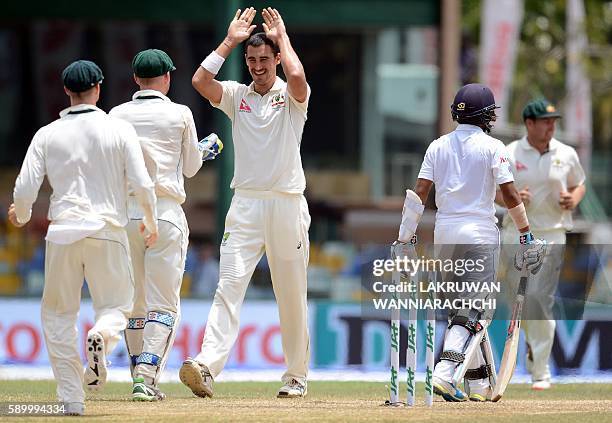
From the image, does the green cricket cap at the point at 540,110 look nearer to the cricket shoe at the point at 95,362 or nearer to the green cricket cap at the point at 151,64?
the green cricket cap at the point at 151,64

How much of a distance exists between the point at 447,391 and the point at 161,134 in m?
2.54

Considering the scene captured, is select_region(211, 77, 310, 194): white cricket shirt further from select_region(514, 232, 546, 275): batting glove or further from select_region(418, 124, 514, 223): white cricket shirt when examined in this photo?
select_region(514, 232, 546, 275): batting glove

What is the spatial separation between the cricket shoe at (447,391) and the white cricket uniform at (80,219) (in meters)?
2.17

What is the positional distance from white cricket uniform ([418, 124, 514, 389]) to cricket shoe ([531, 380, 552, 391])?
9.79 ft

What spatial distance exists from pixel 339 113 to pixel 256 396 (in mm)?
19068

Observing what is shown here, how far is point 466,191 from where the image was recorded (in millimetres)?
9625

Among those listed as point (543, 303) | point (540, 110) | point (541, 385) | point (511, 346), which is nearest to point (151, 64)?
point (511, 346)

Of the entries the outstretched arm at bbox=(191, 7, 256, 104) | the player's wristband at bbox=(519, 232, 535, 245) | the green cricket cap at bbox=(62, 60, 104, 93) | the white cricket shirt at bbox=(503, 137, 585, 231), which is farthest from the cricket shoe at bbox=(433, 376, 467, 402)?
the white cricket shirt at bbox=(503, 137, 585, 231)

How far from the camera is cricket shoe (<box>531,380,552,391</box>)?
12438 mm

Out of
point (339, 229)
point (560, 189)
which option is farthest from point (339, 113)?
point (560, 189)

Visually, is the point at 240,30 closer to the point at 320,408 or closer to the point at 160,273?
the point at 160,273

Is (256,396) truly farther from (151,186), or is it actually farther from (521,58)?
(521,58)

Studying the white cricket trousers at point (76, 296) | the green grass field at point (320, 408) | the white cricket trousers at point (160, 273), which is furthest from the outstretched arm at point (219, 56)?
the green grass field at point (320, 408)

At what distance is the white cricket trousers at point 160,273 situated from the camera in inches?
380
